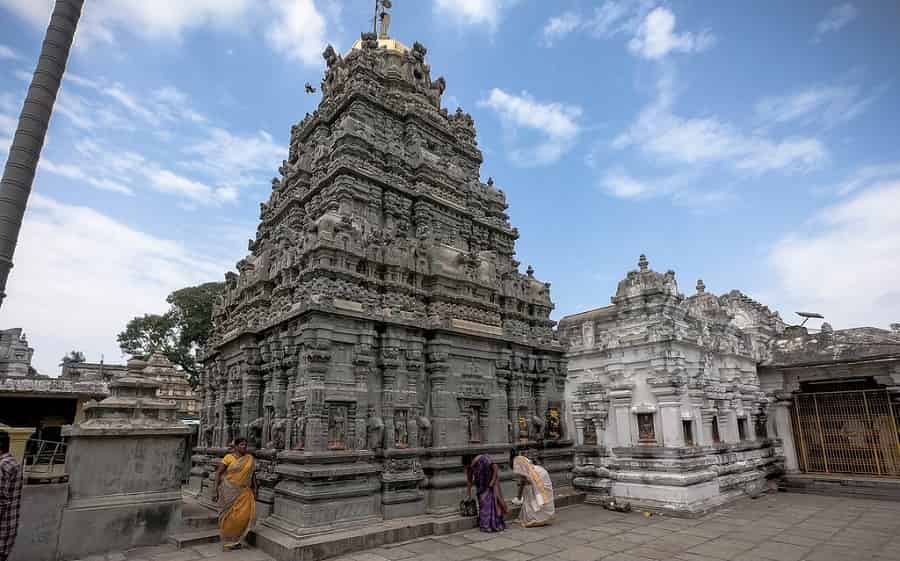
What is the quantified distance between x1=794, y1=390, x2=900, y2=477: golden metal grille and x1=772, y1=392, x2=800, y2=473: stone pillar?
15 cm

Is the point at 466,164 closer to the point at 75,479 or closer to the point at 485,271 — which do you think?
→ the point at 485,271

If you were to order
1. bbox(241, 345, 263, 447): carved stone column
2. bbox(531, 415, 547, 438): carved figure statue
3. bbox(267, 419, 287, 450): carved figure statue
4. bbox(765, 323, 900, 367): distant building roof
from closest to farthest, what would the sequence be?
bbox(267, 419, 287, 450): carved figure statue
bbox(241, 345, 263, 447): carved stone column
bbox(531, 415, 547, 438): carved figure statue
bbox(765, 323, 900, 367): distant building roof

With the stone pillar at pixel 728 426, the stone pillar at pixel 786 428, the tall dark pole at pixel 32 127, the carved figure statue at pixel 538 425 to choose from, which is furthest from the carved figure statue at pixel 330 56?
the stone pillar at pixel 786 428

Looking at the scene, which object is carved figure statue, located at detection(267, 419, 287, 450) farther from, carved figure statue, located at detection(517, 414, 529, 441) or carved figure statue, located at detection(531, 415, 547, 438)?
carved figure statue, located at detection(531, 415, 547, 438)

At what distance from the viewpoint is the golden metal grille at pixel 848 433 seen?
51.5 feet

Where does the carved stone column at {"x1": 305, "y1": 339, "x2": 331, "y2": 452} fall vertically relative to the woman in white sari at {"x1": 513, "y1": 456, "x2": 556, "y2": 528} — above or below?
above

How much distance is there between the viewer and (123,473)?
8.72 meters

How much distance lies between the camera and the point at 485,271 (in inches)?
520

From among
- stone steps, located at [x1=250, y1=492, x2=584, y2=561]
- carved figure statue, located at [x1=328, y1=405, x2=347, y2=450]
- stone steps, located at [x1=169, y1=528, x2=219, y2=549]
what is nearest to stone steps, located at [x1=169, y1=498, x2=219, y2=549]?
stone steps, located at [x1=169, y1=528, x2=219, y2=549]

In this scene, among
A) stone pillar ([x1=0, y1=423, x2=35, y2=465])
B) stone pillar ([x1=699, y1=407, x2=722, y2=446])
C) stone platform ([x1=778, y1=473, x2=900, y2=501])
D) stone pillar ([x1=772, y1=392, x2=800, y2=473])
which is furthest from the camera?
stone pillar ([x1=772, y1=392, x2=800, y2=473])

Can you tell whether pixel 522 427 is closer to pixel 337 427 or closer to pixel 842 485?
pixel 337 427

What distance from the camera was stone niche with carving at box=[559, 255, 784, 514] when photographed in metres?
12.7

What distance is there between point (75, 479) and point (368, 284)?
6048 millimetres

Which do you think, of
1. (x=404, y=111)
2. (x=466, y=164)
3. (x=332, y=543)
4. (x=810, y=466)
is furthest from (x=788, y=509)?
(x=404, y=111)
